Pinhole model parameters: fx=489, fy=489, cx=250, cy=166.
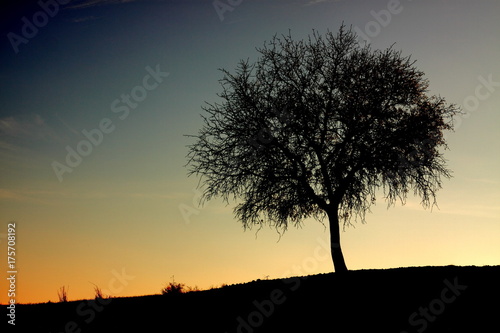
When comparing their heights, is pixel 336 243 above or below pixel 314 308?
above

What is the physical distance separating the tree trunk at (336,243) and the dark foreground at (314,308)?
127 cm

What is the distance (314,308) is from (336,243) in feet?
20.5

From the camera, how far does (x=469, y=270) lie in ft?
62.4

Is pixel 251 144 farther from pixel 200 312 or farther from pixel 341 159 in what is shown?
pixel 200 312

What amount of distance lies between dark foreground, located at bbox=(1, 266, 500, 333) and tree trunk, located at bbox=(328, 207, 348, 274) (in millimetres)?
1274

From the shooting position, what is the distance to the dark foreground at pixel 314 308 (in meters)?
14.0

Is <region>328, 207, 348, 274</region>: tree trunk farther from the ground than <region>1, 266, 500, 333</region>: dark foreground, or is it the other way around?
<region>328, 207, 348, 274</region>: tree trunk

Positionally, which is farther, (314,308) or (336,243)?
(336,243)

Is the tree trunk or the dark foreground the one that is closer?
the dark foreground

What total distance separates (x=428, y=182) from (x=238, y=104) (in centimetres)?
934

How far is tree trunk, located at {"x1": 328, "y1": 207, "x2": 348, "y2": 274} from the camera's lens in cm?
2123

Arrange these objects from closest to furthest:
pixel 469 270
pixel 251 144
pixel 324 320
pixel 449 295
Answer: pixel 324 320
pixel 449 295
pixel 469 270
pixel 251 144

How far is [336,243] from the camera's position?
70.4ft

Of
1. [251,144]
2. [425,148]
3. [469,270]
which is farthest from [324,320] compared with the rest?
[425,148]
